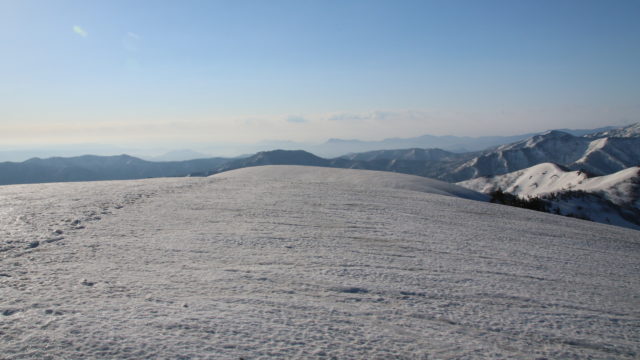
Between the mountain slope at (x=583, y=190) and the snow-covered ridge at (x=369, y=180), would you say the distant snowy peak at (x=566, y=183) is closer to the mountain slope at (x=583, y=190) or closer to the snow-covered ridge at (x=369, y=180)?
the mountain slope at (x=583, y=190)

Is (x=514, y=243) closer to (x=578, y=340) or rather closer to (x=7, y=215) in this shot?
(x=578, y=340)

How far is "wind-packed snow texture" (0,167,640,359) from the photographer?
3.12m

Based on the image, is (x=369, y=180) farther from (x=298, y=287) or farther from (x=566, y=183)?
(x=566, y=183)

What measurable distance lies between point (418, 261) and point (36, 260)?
5573mm

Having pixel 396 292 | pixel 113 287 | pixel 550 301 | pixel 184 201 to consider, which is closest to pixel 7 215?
pixel 184 201

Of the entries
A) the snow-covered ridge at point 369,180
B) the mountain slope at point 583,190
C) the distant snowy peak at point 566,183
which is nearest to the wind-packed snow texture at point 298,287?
the snow-covered ridge at point 369,180

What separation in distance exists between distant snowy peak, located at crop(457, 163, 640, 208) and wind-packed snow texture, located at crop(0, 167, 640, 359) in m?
23.0

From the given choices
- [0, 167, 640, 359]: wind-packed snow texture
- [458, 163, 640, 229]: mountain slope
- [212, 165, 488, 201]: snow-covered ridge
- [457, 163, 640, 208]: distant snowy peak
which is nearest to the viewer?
[0, 167, 640, 359]: wind-packed snow texture

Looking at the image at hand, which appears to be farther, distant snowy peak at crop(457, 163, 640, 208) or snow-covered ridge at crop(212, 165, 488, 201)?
distant snowy peak at crop(457, 163, 640, 208)

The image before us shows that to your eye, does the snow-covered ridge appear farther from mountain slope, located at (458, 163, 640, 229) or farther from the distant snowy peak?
the distant snowy peak

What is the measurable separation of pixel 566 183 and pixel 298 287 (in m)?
95.3

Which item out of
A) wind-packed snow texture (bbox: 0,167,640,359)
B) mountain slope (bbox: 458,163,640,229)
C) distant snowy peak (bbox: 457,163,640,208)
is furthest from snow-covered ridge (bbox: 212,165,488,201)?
distant snowy peak (bbox: 457,163,640,208)

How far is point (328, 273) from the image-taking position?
4863 millimetres

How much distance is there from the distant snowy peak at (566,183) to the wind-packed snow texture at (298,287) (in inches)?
906
